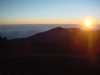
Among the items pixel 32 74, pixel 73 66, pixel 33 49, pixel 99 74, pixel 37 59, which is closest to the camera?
pixel 32 74

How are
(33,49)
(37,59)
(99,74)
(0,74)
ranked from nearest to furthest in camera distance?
1. (0,74)
2. (99,74)
3. (37,59)
4. (33,49)

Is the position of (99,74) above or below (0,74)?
below

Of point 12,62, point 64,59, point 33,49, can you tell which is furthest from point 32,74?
point 33,49

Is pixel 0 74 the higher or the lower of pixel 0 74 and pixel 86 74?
the higher

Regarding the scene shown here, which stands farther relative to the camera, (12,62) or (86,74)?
(12,62)

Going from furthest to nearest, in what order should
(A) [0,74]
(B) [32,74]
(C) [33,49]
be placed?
(C) [33,49] → (B) [32,74] → (A) [0,74]

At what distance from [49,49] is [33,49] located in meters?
2.91

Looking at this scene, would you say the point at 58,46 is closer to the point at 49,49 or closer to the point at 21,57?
the point at 49,49

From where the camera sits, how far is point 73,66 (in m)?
27.1

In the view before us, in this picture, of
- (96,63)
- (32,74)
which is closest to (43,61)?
(32,74)

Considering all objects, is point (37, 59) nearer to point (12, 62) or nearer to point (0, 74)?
point (12, 62)

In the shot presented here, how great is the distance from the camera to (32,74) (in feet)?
76.6

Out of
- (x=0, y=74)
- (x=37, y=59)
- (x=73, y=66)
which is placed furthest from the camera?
(x=37, y=59)

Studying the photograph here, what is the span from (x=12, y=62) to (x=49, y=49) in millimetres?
12134
